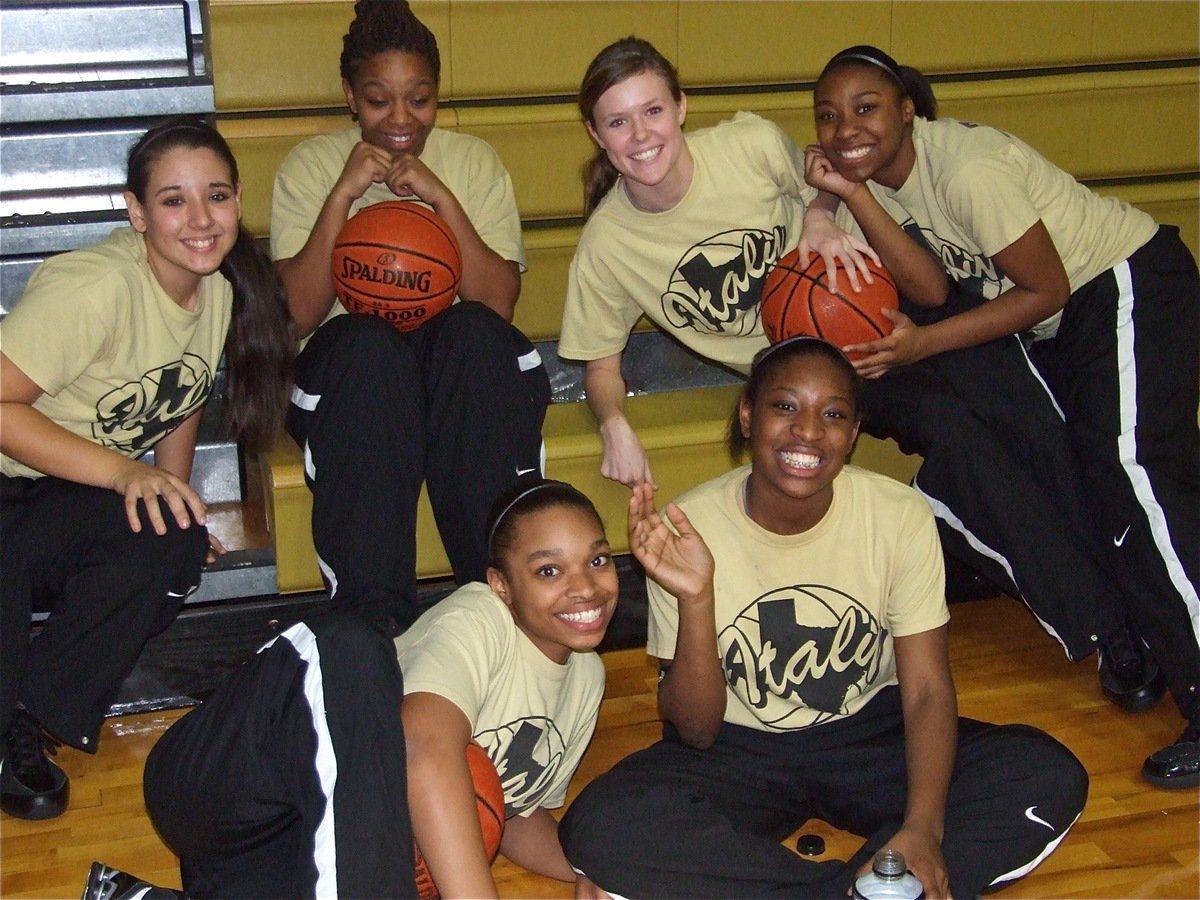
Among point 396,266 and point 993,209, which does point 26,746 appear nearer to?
point 396,266

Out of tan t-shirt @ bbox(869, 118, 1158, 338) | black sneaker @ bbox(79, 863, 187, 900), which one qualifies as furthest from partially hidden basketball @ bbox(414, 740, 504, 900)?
tan t-shirt @ bbox(869, 118, 1158, 338)

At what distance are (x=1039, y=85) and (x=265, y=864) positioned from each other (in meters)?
2.71

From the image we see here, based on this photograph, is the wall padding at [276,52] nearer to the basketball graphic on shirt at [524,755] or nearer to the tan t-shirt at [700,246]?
the tan t-shirt at [700,246]

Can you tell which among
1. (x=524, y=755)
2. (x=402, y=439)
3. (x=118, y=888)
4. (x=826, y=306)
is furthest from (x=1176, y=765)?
(x=118, y=888)

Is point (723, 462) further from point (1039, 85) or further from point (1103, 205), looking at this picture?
point (1039, 85)

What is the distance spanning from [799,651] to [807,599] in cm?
8

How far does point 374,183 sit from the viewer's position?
280 centimetres

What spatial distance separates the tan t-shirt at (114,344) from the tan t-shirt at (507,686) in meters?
0.68

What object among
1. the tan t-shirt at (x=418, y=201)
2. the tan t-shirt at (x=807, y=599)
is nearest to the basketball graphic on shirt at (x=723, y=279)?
the tan t-shirt at (x=418, y=201)

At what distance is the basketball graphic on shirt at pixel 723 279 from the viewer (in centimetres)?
267

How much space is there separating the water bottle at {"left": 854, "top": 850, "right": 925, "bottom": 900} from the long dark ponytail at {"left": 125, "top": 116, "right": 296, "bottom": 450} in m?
1.32

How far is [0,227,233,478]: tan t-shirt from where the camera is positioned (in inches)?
88.4

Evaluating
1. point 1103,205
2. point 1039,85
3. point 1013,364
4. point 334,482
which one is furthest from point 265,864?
point 1039,85

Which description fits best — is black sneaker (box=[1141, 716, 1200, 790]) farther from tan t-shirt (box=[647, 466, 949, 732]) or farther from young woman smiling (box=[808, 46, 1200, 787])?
tan t-shirt (box=[647, 466, 949, 732])
